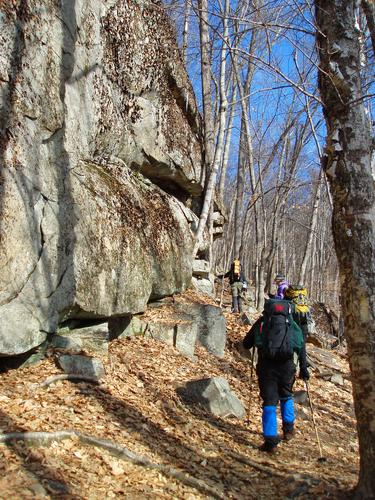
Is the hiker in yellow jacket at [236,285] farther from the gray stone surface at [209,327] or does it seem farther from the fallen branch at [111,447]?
the fallen branch at [111,447]

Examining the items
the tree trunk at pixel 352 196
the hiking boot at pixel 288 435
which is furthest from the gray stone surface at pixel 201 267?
the tree trunk at pixel 352 196

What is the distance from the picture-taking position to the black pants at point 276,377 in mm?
5379

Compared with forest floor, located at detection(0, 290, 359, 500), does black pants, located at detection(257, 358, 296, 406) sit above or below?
above

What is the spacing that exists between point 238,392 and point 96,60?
6.81m

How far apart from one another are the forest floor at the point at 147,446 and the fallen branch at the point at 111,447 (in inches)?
0.7

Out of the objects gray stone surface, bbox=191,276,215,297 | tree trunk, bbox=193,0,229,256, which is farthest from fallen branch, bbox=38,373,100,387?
gray stone surface, bbox=191,276,215,297

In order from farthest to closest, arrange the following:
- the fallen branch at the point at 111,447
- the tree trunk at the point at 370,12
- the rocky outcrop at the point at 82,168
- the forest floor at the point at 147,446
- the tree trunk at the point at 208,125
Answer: the tree trunk at the point at 208,125 < the tree trunk at the point at 370,12 < the rocky outcrop at the point at 82,168 < the fallen branch at the point at 111,447 < the forest floor at the point at 147,446

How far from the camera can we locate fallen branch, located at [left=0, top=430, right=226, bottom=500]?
4.00m

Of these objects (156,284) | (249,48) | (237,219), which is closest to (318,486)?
(156,284)

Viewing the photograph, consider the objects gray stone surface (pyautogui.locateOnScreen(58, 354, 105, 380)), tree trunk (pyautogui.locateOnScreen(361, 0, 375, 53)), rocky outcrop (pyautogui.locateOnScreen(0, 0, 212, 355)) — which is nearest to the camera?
rocky outcrop (pyautogui.locateOnScreen(0, 0, 212, 355))

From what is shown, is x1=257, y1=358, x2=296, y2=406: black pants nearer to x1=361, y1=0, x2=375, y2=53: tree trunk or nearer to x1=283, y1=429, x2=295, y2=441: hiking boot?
x1=283, y1=429, x2=295, y2=441: hiking boot

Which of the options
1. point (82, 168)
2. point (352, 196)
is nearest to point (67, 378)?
point (82, 168)

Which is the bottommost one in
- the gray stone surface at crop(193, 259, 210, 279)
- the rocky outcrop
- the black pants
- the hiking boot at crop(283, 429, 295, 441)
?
the hiking boot at crop(283, 429, 295, 441)

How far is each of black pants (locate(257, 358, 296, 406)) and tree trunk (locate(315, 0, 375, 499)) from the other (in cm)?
178
